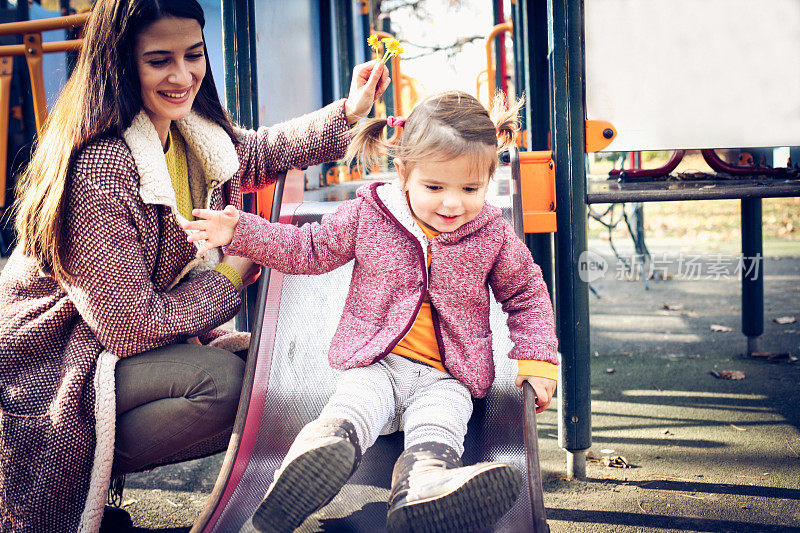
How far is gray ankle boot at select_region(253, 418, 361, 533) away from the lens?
5.10ft

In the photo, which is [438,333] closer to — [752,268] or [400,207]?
[400,207]

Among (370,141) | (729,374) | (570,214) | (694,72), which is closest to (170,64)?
(370,141)

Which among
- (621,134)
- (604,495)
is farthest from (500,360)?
(621,134)

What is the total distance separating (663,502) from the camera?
7.98 feet

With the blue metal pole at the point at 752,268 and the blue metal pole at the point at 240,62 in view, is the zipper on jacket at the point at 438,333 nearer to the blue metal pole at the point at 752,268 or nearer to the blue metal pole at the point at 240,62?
the blue metal pole at the point at 240,62

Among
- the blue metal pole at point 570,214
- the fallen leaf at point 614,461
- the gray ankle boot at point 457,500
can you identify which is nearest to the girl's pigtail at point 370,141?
the blue metal pole at point 570,214

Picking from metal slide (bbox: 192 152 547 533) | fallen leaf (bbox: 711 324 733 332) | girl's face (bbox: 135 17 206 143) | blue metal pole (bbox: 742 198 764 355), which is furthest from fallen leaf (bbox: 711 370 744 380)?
girl's face (bbox: 135 17 206 143)

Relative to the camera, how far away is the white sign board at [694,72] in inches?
101

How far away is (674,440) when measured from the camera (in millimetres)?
3021

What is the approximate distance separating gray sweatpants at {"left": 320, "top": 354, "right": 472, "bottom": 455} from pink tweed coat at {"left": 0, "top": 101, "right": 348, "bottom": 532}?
1.62 feet

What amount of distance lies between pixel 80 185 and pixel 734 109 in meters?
2.28

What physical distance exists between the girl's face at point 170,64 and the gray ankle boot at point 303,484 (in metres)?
1.05

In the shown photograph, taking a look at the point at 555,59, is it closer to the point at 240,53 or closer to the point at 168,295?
the point at 240,53

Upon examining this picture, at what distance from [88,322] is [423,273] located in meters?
0.93
